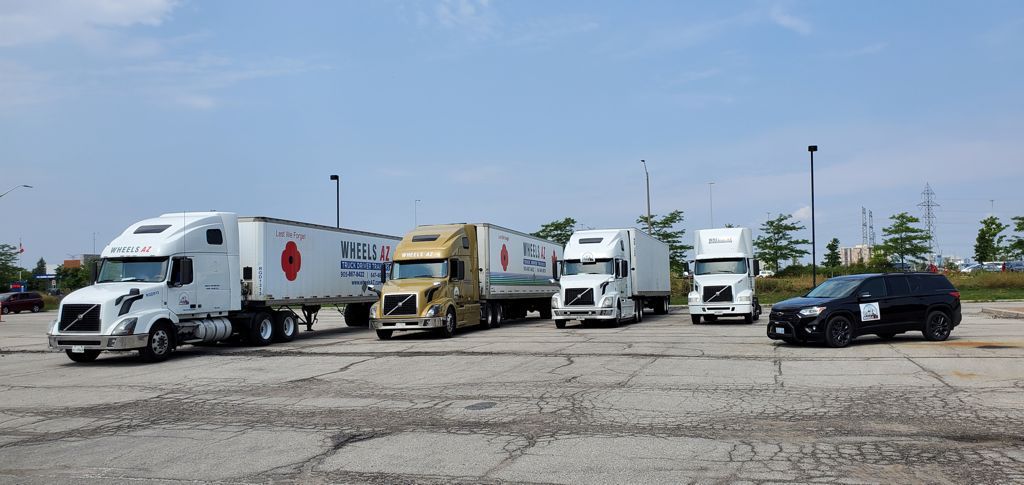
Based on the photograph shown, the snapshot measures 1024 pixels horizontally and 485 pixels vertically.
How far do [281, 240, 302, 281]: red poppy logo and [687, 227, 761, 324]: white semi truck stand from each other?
12.9 m

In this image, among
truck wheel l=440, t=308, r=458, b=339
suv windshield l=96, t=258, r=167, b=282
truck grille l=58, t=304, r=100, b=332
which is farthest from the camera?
truck wheel l=440, t=308, r=458, b=339

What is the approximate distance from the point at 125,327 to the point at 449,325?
29.2 ft

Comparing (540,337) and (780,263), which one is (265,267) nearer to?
(540,337)

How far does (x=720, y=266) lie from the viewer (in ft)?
88.8

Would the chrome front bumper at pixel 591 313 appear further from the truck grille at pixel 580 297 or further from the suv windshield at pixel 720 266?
the suv windshield at pixel 720 266

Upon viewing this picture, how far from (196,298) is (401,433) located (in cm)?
1271

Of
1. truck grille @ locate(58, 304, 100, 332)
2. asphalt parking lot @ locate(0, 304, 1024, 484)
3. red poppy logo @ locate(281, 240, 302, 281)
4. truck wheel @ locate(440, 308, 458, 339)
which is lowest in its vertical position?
asphalt parking lot @ locate(0, 304, 1024, 484)

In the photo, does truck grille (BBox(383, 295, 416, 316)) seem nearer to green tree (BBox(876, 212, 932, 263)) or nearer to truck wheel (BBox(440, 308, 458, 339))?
truck wheel (BBox(440, 308, 458, 339))

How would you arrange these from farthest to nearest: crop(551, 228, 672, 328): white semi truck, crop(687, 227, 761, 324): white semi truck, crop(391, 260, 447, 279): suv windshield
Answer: crop(687, 227, 761, 324): white semi truck < crop(551, 228, 672, 328): white semi truck < crop(391, 260, 447, 279): suv windshield

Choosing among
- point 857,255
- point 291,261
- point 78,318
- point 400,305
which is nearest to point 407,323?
point 400,305

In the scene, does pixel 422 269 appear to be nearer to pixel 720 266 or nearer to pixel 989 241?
pixel 720 266

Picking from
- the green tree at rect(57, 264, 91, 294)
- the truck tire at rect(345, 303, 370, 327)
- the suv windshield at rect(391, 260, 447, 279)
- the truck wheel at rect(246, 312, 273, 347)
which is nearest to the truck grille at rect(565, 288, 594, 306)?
the suv windshield at rect(391, 260, 447, 279)

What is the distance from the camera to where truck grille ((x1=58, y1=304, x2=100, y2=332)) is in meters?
16.9

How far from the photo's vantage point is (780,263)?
59375 mm
